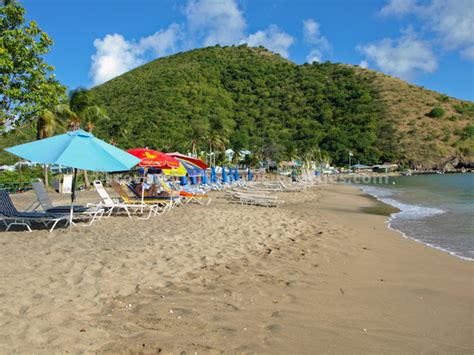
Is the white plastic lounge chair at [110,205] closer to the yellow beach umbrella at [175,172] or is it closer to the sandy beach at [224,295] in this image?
the sandy beach at [224,295]

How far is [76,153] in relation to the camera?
22.6ft

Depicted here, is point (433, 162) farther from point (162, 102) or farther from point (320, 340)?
point (320, 340)

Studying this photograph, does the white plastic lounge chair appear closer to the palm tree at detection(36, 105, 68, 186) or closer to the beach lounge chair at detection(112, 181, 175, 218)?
the beach lounge chair at detection(112, 181, 175, 218)

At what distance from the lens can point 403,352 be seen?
2.94m

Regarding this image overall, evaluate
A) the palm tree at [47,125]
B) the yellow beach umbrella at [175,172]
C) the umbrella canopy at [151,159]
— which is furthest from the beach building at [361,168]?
the umbrella canopy at [151,159]

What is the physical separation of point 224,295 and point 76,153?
14.1 feet

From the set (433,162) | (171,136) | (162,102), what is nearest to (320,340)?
(171,136)

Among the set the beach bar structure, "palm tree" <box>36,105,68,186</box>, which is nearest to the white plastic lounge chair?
"palm tree" <box>36,105,68,186</box>

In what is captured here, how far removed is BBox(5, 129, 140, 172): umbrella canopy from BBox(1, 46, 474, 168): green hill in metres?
51.1

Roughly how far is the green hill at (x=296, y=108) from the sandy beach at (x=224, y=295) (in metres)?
52.8

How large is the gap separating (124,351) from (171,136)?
5441cm

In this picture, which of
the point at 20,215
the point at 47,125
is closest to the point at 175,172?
the point at 20,215

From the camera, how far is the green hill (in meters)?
66.4

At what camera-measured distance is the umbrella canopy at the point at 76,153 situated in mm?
6652
